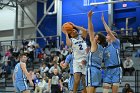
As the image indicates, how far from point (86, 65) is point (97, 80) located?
788mm

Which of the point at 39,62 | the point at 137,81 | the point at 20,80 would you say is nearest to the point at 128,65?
the point at 137,81

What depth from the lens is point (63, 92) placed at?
16.2 meters

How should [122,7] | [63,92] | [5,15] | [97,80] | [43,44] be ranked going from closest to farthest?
[97,80] → [63,92] → [122,7] → [43,44] → [5,15]

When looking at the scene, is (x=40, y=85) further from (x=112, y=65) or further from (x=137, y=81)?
(x=112, y=65)

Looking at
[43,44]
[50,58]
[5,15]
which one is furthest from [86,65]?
[5,15]

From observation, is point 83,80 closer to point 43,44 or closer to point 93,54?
point 93,54

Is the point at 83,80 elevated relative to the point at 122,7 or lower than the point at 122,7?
lower

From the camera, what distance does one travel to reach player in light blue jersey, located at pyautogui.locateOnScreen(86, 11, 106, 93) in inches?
309

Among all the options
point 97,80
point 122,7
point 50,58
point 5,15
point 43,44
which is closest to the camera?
point 97,80

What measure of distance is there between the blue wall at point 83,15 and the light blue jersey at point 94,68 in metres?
14.2

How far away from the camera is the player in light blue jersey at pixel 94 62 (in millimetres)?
7852

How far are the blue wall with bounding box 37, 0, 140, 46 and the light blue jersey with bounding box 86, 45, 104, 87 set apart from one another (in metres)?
14.2

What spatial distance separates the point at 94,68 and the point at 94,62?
0.13 m

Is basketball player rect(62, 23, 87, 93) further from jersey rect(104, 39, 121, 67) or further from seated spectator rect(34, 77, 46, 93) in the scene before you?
seated spectator rect(34, 77, 46, 93)
